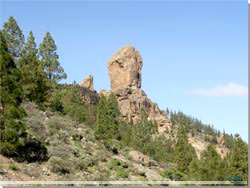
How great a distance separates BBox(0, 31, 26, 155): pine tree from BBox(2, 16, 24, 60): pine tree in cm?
1830

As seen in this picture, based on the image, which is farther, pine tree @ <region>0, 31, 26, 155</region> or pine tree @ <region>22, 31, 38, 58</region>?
pine tree @ <region>22, 31, 38, 58</region>

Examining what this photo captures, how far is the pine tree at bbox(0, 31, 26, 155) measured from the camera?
65.7 ft

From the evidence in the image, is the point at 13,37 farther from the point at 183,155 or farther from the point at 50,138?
the point at 183,155

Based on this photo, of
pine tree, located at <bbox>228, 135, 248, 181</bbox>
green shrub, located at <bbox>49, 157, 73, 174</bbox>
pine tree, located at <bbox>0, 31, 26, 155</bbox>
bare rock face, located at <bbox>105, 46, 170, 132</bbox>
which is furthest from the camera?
bare rock face, located at <bbox>105, 46, 170, 132</bbox>

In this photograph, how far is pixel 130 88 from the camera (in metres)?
154

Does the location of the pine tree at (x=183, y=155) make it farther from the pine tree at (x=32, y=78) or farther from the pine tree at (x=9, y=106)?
the pine tree at (x=9, y=106)

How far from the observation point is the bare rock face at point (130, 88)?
475 ft

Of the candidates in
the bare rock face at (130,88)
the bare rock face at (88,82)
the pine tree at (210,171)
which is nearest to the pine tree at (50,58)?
the pine tree at (210,171)

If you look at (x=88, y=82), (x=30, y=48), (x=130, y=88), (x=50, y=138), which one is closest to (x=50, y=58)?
(x=30, y=48)

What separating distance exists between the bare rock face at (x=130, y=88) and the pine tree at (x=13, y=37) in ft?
333

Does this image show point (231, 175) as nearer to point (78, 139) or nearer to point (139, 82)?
point (78, 139)

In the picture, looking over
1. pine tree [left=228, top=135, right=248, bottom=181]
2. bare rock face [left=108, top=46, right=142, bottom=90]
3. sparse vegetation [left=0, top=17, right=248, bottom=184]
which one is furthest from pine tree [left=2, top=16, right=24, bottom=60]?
bare rock face [left=108, top=46, right=142, bottom=90]

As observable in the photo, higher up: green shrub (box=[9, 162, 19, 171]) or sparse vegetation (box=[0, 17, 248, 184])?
sparse vegetation (box=[0, 17, 248, 184])

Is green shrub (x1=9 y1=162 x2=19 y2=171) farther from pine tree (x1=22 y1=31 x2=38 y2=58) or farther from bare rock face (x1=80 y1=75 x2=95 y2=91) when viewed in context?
bare rock face (x1=80 y1=75 x2=95 y2=91)
